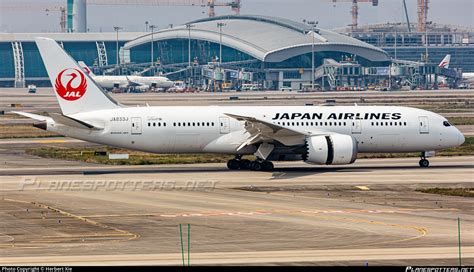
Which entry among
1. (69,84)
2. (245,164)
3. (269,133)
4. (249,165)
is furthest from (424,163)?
(69,84)

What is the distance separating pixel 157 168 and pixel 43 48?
10549 mm

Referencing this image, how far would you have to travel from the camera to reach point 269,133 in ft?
203

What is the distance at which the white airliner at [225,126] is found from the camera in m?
62.4

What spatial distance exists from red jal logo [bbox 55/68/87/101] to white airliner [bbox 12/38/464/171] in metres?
0.06

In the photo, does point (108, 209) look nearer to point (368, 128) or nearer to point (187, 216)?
point (187, 216)

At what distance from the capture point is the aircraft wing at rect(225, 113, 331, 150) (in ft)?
200

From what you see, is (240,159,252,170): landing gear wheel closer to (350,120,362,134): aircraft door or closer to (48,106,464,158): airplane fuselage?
(48,106,464,158): airplane fuselage

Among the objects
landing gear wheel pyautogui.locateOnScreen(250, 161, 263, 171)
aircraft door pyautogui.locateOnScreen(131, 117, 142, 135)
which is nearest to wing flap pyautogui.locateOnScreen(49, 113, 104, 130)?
aircraft door pyautogui.locateOnScreen(131, 117, 142, 135)

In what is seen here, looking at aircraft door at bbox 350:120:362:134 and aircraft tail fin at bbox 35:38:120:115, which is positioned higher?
aircraft tail fin at bbox 35:38:120:115

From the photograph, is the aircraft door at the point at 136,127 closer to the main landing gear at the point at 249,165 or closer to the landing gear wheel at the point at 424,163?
the main landing gear at the point at 249,165

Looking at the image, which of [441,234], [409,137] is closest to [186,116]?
[409,137]

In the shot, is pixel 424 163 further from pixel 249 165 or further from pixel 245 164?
pixel 245 164

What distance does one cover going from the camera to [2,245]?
3653 centimetres

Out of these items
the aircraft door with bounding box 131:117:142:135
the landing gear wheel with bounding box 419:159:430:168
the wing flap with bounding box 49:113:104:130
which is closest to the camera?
the wing flap with bounding box 49:113:104:130
